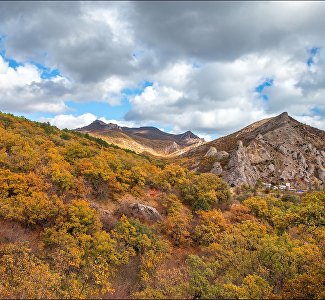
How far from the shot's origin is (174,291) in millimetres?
23531

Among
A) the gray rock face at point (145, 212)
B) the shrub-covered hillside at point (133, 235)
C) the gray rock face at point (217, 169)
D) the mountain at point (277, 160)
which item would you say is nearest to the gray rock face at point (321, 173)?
the mountain at point (277, 160)

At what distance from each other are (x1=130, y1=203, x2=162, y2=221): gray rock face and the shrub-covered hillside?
172mm

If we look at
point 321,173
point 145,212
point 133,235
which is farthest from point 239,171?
point 133,235

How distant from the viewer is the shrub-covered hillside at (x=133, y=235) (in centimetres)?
2362

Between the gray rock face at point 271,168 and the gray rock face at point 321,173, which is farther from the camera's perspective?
the gray rock face at point 321,173

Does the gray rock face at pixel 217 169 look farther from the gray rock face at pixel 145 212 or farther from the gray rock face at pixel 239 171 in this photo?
the gray rock face at pixel 145 212

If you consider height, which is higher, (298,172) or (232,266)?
(298,172)

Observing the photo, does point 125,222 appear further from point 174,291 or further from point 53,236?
point 174,291

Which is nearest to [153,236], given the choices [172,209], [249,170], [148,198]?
[172,209]

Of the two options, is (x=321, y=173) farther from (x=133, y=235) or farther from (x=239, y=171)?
(x=133, y=235)

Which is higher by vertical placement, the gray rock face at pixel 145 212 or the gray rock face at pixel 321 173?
the gray rock face at pixel 321 173

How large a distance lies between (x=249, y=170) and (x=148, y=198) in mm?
60503

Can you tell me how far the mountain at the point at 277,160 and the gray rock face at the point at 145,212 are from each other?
5267 centimetres

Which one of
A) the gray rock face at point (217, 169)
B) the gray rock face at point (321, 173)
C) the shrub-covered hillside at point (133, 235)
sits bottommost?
the shrub-covered hillside at point (133, 235)
